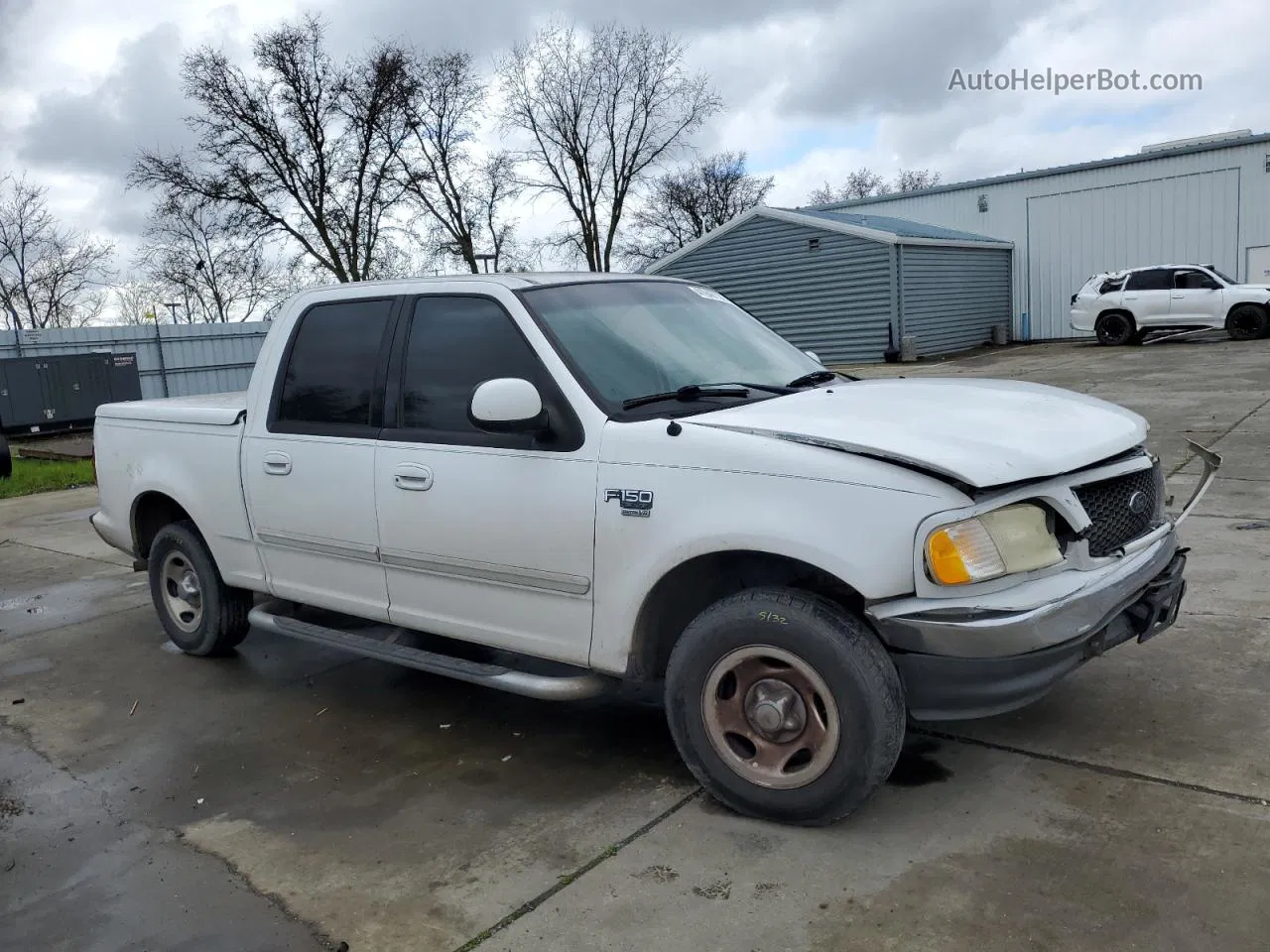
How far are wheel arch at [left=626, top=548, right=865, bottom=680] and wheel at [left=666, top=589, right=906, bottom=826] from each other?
14 centimetres

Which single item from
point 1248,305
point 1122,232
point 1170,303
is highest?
point 1122,232

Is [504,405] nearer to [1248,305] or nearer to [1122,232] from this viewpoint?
[1248,305]

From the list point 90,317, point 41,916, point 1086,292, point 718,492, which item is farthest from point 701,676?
point 90,317

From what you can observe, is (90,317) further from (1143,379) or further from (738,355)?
(738,355)

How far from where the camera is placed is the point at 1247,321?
72.3ft

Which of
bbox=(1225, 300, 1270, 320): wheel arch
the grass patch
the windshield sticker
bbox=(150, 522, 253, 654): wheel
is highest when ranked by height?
the windshield sticker

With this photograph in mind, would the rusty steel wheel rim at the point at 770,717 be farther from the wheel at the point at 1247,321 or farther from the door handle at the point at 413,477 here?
the wheel at the point at 1247,321

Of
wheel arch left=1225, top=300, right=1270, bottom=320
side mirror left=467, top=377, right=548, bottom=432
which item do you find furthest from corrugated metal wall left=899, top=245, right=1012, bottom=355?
side mirror left=467, top=377, right=548, bottom=432

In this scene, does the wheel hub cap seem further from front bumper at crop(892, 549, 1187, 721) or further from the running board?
the running board

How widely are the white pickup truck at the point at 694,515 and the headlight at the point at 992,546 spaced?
0.01 meters

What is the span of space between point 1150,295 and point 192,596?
22.1m

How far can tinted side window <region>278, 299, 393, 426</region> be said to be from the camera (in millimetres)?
4477

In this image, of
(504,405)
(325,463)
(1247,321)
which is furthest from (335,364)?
(1247,321)

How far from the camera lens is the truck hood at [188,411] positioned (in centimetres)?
507
